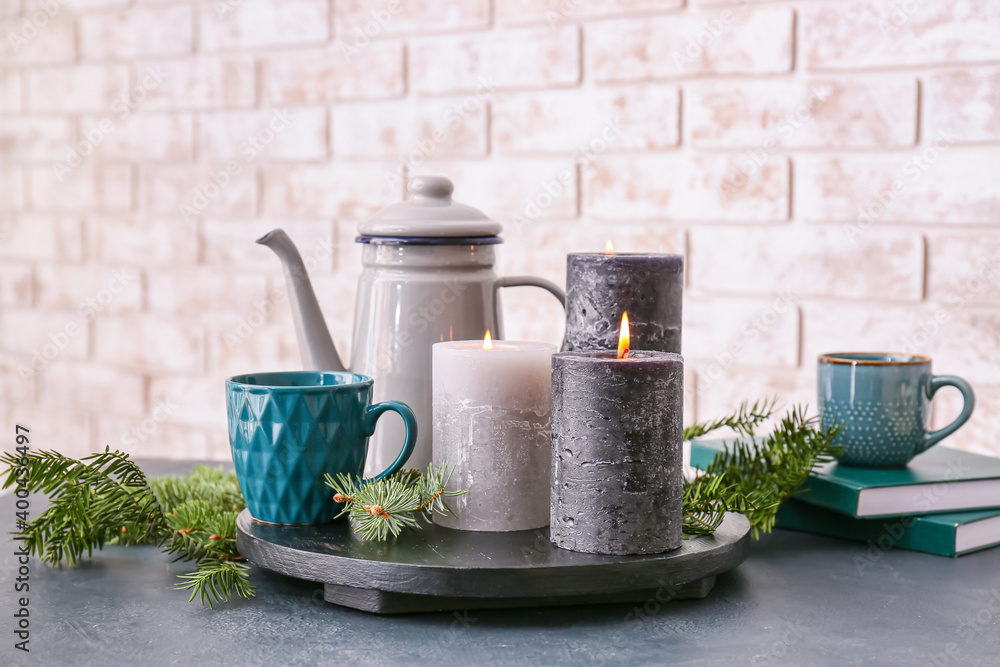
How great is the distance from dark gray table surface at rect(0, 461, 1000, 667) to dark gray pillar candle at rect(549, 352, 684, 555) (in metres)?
0.05

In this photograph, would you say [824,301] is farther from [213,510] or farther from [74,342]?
[74,342]

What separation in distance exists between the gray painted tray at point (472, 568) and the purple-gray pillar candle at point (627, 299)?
15cm

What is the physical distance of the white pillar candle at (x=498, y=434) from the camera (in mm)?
660

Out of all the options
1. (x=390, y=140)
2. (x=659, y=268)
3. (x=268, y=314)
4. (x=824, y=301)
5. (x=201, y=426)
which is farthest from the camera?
(x=201, y=426)

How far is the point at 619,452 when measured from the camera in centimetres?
60

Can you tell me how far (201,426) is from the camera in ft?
6.21

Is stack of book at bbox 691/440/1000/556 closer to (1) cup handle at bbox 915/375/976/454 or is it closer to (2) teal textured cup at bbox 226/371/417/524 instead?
(1) cup handle at bbox 915/375/976/454

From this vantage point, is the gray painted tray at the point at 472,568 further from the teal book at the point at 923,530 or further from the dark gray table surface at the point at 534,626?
the teal book at the point at 923,530

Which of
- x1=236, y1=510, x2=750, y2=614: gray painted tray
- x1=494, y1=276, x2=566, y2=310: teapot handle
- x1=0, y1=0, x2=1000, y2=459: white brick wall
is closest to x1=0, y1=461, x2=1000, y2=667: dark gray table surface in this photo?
x1=236, y1=510, x2=750, y2=614: gray painted tray

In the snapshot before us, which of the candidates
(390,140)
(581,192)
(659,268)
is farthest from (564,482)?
(390,140)

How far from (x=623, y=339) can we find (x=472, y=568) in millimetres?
179

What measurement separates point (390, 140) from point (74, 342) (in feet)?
3.02

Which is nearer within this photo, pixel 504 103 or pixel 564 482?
pixel 564 482

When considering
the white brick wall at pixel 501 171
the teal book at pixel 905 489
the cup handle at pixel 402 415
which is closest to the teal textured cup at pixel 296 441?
the cup handle at pixel 402 415
